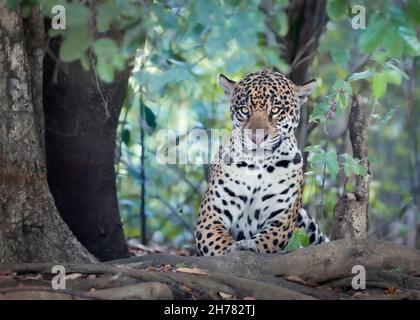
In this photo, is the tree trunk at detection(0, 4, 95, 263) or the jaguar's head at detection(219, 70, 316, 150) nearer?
the tree trunk at detection(0, 4, 95, 263)

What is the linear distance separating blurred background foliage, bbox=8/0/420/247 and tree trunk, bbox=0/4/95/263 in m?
0.47

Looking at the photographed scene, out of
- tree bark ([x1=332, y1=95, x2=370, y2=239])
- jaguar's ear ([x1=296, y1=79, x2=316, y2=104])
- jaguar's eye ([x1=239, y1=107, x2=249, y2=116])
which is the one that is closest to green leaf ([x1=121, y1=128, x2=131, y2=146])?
jaguar's eye ([x1=239, y1=107, x2=249, y2=116])

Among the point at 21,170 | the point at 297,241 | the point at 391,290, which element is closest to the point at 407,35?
the point at 391,290

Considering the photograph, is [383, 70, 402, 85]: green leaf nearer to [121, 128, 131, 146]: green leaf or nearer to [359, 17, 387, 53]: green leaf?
[359, 17, 387, 53]: green leaf

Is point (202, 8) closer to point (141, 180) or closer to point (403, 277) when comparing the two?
point (403, 277)

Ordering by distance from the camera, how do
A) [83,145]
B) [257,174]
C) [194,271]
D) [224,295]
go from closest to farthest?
[224,295], [194,271], [83,145], [257,174]

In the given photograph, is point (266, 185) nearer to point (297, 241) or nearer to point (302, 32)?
Result: point (297, 241)

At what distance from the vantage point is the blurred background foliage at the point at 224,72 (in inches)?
214

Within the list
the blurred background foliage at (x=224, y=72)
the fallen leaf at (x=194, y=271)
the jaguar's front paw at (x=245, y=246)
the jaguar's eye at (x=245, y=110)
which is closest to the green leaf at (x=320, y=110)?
the blurred background foliage at (x=224, y=72)

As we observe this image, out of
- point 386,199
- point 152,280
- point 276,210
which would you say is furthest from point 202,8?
point 386,199

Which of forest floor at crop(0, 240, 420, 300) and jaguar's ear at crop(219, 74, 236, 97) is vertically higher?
jaguar's ear at crop(219, 74, 236, 97)

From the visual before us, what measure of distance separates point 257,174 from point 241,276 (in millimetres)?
2204

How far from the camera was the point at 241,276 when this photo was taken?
660cm

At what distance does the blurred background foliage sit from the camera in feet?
17.8
